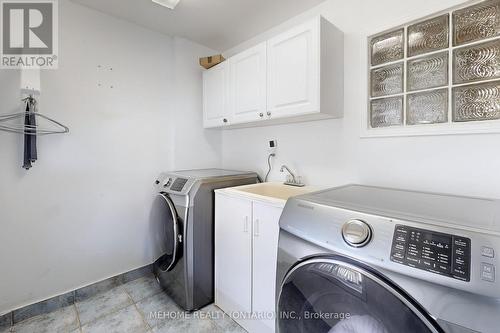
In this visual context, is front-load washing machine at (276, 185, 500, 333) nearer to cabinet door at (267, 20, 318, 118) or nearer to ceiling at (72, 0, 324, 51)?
cabinet door at (267, 20, 318, 118)

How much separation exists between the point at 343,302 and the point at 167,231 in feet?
4.95

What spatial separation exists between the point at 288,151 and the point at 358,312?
57.5 inches

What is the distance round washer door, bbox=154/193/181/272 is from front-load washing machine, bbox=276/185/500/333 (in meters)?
1.01

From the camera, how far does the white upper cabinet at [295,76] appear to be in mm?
1550

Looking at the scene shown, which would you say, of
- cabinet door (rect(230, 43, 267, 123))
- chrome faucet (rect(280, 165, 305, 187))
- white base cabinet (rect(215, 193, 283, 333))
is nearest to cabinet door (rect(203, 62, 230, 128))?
cabinet door (rect(230, 43, 267, 123))

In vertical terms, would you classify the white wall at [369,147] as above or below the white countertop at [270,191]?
above

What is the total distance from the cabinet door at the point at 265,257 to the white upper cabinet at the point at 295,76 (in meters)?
0.75

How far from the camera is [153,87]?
234 centimetres

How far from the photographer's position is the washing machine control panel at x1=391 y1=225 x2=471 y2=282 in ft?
2.14

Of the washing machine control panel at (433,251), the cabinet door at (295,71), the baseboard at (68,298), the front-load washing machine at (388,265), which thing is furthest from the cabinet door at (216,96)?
the washing machine control panel at (433,251)

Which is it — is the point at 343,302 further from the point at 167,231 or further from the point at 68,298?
the point at 68,298

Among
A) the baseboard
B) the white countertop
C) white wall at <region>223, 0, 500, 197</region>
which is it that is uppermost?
white wall at <region>223, 0, 500, 197</region>

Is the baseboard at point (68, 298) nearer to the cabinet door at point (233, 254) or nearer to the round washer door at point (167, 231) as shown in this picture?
the round washer door at point (167, 231)

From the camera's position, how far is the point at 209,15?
2037 mm
